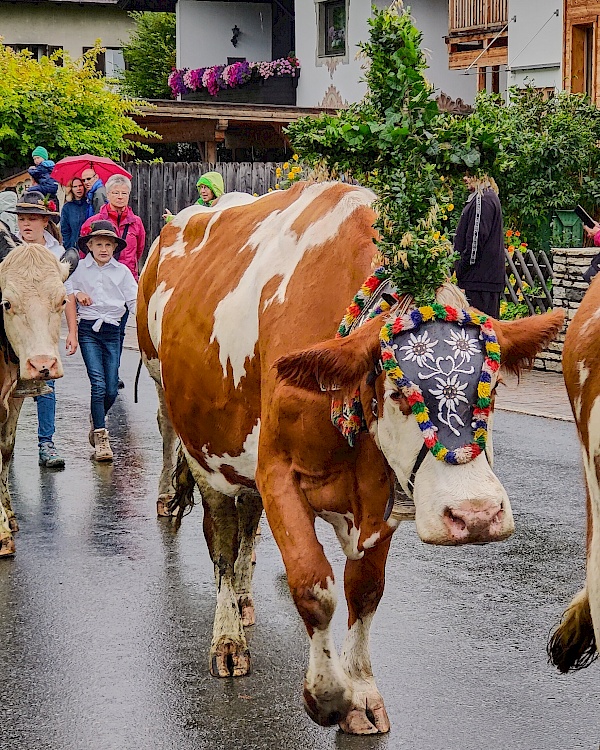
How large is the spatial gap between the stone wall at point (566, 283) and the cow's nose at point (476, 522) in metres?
10.2

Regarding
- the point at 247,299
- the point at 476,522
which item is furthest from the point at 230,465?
the point at 476,522

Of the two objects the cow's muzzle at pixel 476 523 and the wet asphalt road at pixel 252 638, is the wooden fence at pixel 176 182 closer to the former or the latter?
the wet asphalt road at pixel 252 638

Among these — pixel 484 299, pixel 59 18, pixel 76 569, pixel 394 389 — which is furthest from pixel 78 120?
pixel 59 18

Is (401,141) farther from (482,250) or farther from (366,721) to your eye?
(482,250)

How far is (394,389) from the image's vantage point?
406 cm

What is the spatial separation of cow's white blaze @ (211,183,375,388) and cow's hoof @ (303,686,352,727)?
1333 mm

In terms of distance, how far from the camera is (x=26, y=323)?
745 centimetres

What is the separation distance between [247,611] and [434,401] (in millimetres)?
2429

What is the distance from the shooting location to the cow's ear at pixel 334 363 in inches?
157

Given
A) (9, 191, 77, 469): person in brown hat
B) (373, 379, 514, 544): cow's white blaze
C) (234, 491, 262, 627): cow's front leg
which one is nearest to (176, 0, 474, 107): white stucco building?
(9, 191, 77, 469): person in brown hat

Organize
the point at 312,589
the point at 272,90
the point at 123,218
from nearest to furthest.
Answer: the point at 312,589 → the point at 123,218 → the point at 272,90

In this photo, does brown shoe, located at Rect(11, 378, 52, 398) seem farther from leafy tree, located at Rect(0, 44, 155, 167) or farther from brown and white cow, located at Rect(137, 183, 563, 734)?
leafy tree, located at Rect(0, 44, 155, 167)

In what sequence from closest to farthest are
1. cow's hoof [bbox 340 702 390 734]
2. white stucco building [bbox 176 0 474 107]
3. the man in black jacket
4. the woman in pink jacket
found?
cow's hoof [bbox 340 702 390 734]
the man in black jacket
the woman in pink jacket
white stucco building [bbox 176 0 474 107]

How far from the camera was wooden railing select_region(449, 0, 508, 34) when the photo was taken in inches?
1127
